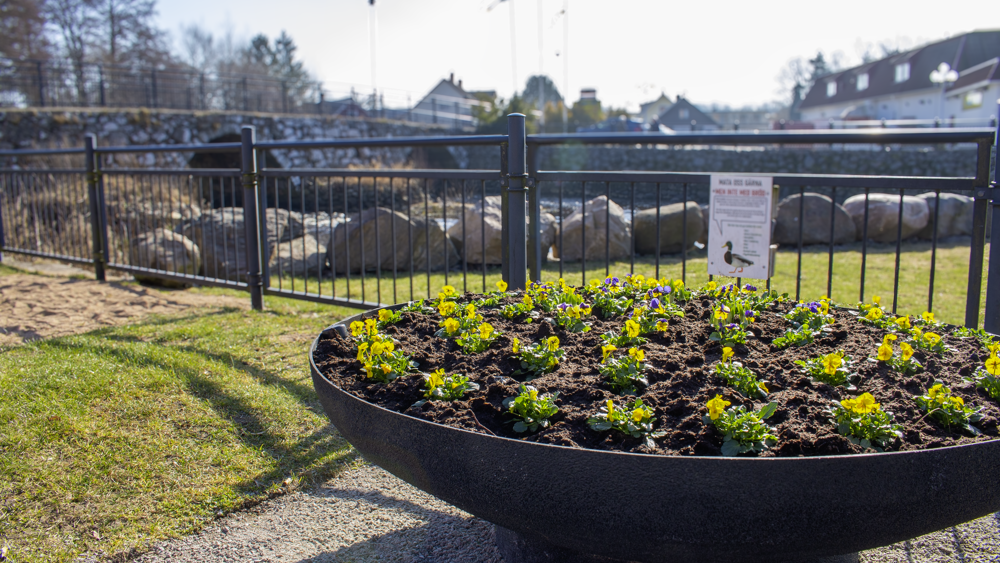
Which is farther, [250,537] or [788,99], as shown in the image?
[788,99]

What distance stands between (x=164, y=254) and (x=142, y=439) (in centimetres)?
452

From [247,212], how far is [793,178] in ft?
13.5

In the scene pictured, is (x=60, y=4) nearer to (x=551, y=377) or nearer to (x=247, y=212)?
(x=247, y=212)

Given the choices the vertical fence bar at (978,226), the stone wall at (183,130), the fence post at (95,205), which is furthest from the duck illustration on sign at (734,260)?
the stone wall at (183,130)

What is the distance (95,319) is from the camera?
5094 mm

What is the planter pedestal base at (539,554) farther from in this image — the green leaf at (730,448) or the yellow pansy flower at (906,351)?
→ the yellow pansy flower at (906,351)

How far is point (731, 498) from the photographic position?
129 centimetres

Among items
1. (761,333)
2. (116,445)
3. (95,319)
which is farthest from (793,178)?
(95,319)

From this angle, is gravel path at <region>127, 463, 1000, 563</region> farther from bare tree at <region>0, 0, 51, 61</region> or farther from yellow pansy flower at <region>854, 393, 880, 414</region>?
bare tree at <region>0, 0, 51, 61</region>

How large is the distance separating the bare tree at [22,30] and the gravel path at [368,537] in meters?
29.8

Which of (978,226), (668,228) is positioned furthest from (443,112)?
(978,226)

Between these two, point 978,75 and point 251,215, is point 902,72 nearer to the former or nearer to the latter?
point 978,75

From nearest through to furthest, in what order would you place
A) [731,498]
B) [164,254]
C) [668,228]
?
[731,498], [164,254], [668,228]

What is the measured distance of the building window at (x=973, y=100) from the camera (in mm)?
42181
